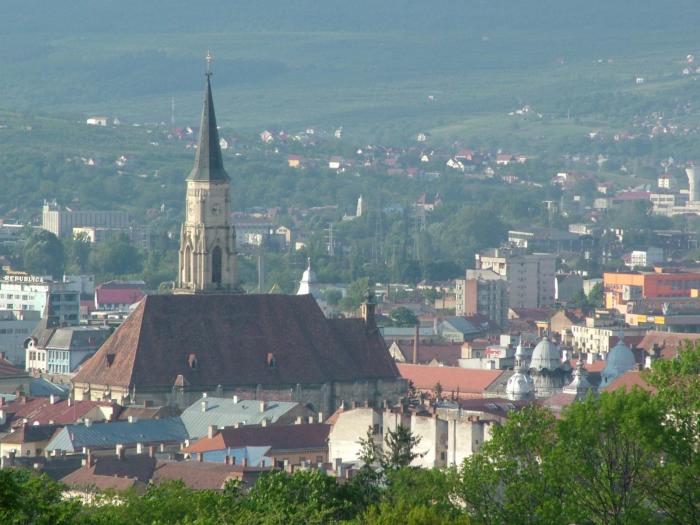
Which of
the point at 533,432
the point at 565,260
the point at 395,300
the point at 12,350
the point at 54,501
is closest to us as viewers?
the point at 54,501

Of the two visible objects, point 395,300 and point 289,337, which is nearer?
point 289,337

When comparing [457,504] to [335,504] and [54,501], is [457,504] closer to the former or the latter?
[335,504]

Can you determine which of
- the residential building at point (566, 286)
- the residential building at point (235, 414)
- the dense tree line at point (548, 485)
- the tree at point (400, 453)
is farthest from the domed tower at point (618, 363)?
the residential building at point (566, 286)

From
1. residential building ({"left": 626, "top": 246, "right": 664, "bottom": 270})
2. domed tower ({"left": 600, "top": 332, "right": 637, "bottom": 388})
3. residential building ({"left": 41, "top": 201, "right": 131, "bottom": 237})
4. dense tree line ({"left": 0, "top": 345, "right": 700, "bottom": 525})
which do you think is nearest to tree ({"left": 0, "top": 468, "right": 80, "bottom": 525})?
dense tree line ({"left": 0, "top": 345, "right": 700, "bottom": 525})

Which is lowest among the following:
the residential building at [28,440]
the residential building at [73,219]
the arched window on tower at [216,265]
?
the residential building at [28,440]

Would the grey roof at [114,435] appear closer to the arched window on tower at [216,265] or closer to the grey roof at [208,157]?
the arched window on tower at [216,265]

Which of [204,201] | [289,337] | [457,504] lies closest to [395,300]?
[204,201]

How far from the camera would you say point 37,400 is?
7106 cm

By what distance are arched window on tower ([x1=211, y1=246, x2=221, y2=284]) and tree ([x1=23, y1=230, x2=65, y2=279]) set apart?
61329 millimetres

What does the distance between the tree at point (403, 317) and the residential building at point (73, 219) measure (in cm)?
5942

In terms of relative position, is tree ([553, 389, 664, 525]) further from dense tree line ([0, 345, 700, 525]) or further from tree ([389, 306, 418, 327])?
tree ([389, 306, 418, 327])

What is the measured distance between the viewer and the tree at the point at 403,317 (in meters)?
114

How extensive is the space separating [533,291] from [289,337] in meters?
67.1

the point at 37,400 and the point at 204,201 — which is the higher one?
the point at 204,201
